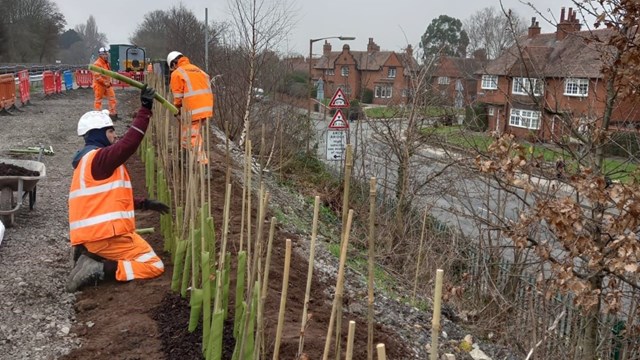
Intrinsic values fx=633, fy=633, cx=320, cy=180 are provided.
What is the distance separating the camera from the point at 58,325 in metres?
4.50

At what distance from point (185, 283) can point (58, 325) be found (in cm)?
93

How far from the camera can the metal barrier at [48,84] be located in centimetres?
2362

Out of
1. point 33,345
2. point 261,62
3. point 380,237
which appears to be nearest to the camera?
point 33,345

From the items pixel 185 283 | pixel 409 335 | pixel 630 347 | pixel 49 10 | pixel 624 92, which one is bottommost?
pixel 630 347

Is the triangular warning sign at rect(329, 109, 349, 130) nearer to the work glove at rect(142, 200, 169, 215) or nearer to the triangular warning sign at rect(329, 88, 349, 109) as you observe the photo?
the triangular warning sign at rect(329, 88, 349, 109)

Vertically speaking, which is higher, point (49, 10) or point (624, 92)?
point (49, 10)

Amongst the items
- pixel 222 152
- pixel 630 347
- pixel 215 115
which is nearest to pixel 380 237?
pixel 222 152

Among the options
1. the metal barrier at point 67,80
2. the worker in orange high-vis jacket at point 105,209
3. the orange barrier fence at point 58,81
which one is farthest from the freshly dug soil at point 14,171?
the metal barrier at point 67,80

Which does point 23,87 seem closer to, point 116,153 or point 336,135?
point 336,135

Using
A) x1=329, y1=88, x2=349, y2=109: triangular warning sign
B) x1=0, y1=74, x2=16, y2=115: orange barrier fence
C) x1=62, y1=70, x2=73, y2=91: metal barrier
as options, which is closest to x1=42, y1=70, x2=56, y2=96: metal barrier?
x1=62, y1=70, x2=73, y2=91: metal barrier

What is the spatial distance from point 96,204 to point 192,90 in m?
3.34

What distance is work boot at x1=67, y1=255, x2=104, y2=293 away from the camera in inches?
200

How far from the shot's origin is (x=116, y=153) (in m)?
4.76

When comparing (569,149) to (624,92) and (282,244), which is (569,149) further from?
(282,244)
